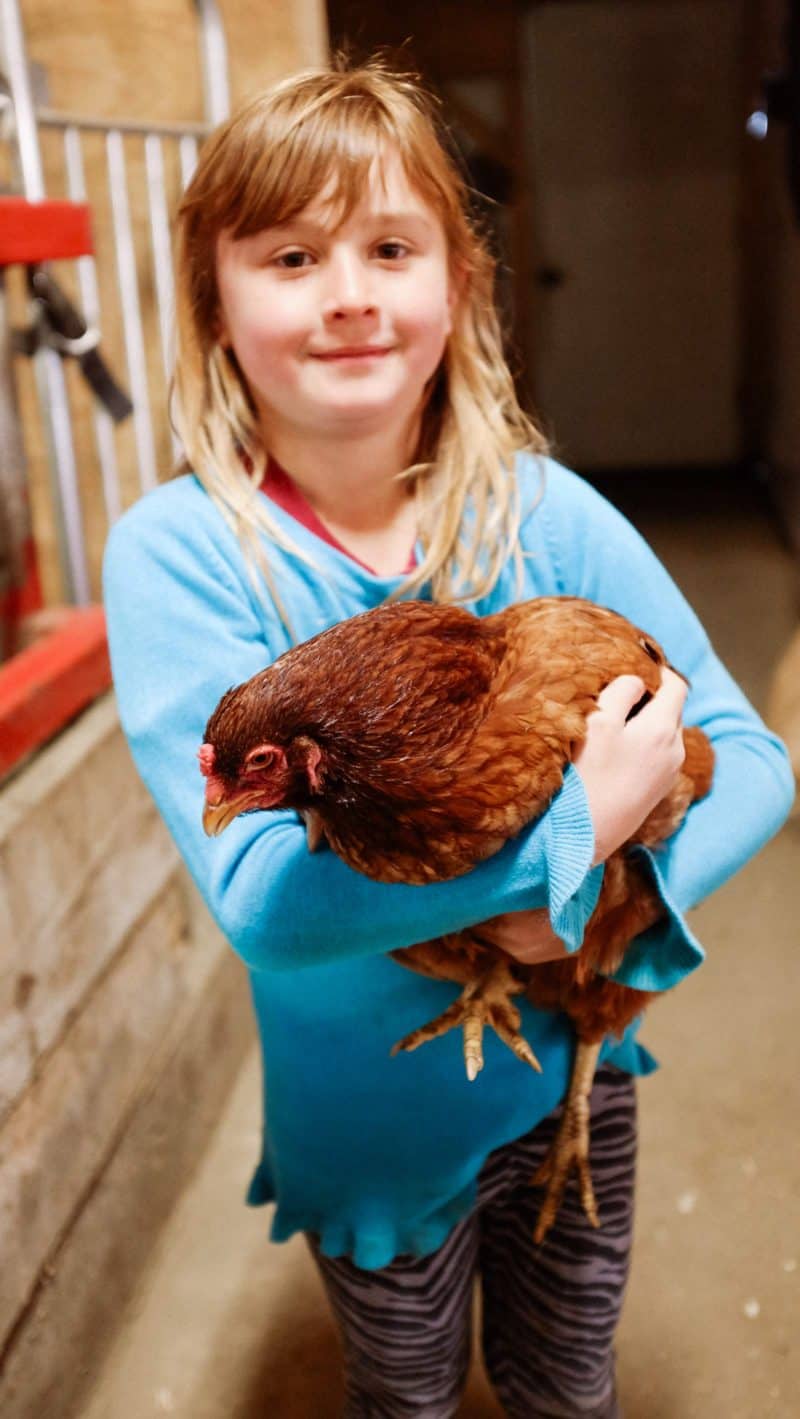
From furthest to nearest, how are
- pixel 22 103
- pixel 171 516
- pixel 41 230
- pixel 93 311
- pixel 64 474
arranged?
pixel 93 311 < pixel 64 474 < pixel 22 103 < pixel 41 230 < pixel 171 516

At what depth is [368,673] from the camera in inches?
25.3

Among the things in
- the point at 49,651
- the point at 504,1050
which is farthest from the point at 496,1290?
the point at 49,651

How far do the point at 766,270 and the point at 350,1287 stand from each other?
5492 millimetres

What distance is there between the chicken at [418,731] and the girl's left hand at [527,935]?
0.18 feet

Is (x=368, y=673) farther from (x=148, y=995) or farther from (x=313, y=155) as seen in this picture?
(x=148, y=995)

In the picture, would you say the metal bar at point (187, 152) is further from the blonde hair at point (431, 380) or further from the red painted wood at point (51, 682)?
the blonde hair at point (431, 380)

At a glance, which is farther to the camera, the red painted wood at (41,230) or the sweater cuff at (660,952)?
the red painted wood at (41,230)

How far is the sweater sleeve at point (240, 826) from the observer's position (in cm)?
68

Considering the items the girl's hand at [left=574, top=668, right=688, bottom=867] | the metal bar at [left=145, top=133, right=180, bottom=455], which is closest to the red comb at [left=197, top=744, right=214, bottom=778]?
the girl's hand at [left=574, top=668, right=688, bottom=867]

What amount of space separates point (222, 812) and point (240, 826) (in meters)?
0.12

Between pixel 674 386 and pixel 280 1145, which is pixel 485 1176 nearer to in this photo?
pixel 280 1145

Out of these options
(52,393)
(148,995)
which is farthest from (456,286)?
(148,995)

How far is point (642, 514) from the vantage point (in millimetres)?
5195

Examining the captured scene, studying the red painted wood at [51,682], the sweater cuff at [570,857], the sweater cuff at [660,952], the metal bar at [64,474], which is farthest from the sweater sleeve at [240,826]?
the metal bar at [64,474]
